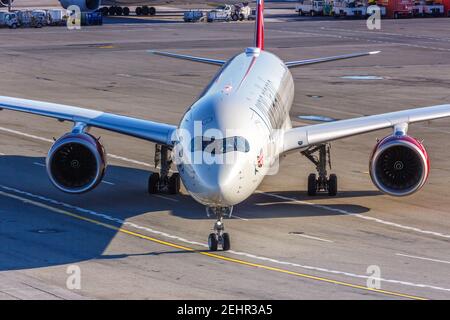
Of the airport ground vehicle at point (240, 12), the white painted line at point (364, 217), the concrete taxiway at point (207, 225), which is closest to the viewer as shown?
the concrete taxiway at point (207, 225)

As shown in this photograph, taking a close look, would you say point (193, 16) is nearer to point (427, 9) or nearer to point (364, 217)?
point (427, 9)

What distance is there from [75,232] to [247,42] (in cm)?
6182

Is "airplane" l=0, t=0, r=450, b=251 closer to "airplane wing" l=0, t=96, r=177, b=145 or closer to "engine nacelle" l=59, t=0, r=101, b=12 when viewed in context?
"airplane wing" l=0, t=96, r=177, b=145

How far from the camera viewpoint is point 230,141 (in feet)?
102

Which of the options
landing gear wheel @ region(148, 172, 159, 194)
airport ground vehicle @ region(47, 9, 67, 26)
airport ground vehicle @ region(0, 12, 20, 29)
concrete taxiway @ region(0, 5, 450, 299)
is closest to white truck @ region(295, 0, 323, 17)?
airport ground vehicle @ region(47, 9, 67, 26)

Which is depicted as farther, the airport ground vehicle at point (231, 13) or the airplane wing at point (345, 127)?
the airport ground vehicle at point (231, 13)

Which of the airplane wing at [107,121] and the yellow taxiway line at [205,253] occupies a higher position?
the airplane wing at [107,121]

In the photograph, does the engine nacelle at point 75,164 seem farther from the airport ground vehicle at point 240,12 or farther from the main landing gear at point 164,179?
the airport ground vehicle at point 240,12

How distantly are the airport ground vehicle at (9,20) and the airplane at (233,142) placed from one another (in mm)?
69305

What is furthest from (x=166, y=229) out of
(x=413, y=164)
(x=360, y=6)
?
(x=360, y=6)

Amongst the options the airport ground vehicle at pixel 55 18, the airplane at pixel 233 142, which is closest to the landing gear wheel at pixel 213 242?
the airplane at pixel 233 142

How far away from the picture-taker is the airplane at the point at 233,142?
101 ft

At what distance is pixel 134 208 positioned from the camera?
38438 millimetres

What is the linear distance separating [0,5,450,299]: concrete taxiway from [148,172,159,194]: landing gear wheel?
36 centimetres
